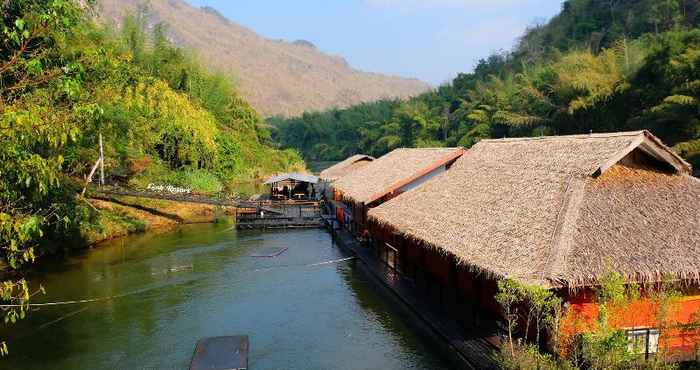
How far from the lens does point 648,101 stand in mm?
31875

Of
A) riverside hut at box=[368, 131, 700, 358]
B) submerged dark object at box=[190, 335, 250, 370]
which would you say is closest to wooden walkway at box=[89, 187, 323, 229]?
riverside hut at box=[368, 131, 700, 358]

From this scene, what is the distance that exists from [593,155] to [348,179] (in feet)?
62.4

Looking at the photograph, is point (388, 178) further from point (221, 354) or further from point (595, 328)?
point (595, 328)

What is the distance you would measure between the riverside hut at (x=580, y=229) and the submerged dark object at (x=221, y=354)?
5.76 m

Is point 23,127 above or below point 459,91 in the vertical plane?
below

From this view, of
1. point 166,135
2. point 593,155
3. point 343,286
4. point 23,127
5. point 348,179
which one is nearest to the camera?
point 23,127

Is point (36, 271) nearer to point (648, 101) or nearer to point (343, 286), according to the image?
point (343, 286)

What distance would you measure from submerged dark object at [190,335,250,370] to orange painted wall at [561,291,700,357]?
7461mm

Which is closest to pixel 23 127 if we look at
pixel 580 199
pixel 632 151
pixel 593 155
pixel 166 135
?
pixel 580 199

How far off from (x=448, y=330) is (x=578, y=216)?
4457mm

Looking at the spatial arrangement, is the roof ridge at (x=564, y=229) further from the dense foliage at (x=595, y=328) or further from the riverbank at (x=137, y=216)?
the riverbank at (x=137, y=216)

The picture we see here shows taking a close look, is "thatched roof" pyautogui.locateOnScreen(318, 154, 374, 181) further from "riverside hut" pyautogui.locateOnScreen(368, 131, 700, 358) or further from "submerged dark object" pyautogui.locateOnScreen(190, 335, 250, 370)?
"submerged dark object" pyautogui.locateOnScreen(190, 335, 250, 370)

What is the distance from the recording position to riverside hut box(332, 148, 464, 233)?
21.9 m

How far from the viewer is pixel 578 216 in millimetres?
11641
